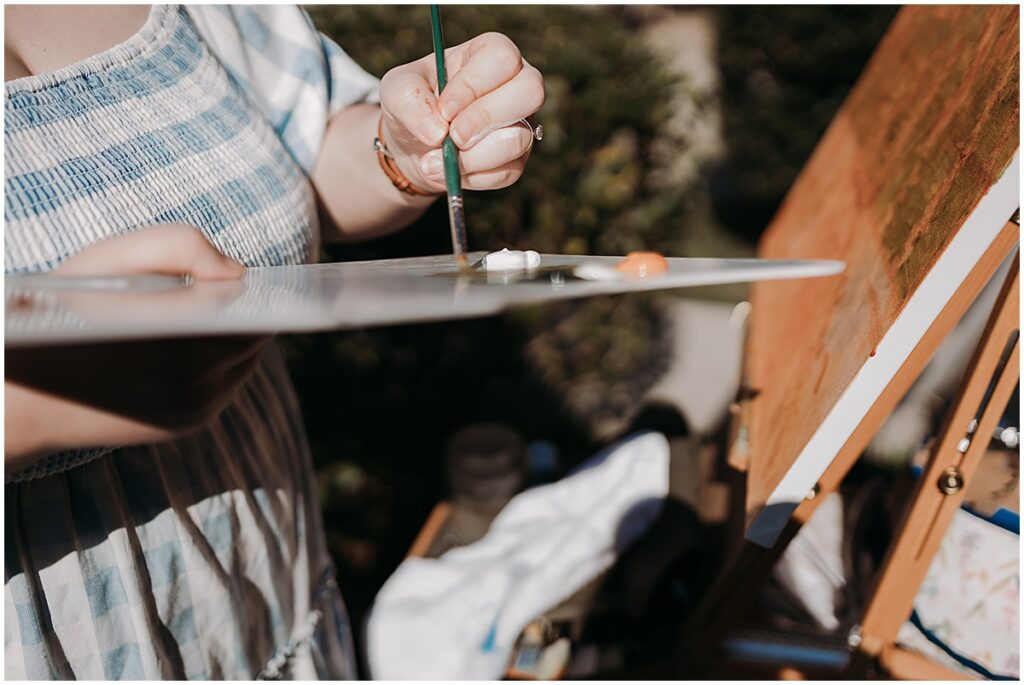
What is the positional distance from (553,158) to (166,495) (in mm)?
1779

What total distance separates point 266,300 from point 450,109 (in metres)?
0.43

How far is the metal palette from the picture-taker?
0.48 meters

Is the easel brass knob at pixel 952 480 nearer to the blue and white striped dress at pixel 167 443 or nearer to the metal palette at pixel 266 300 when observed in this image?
the metal palette at pixel 266 300

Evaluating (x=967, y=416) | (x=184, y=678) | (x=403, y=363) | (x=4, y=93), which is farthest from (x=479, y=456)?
(x=4, y=93)

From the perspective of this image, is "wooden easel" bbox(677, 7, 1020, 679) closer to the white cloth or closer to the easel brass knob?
the easel brass knob

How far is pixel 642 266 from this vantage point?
2.37 feet

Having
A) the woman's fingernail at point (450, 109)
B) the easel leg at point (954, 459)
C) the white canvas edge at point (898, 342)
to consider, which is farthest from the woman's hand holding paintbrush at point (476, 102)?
the easel leg at point (954, 459)

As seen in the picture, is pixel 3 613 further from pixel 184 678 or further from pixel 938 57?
pixel 938 57

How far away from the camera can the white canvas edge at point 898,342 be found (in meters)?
0.73

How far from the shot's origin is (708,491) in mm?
1546

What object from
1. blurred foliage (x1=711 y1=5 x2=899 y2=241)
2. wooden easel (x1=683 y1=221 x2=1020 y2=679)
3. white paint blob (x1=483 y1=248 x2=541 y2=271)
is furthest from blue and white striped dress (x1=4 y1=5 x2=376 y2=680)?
blurred foliage (x1=711 y1=5 x2=899 y2=241)

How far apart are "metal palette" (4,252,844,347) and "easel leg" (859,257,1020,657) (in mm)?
365

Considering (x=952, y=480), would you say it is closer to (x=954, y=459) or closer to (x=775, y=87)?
(x=954, y=459)

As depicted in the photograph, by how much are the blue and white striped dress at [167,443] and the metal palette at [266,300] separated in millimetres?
180
